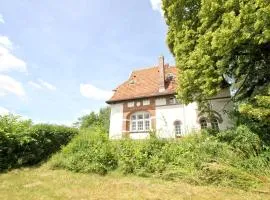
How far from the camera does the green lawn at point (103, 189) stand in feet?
25.2

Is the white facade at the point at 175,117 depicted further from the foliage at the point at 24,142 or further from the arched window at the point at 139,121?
the foliage at the point at 24,142

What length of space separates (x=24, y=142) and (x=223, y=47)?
37.2 ft

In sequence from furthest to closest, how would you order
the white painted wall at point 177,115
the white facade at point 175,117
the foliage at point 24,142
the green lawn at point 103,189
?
the white painted wall at point 177,115 → the white facade at point 175,117 → the foliage at point 24,142 → the green lawn at point 103,189

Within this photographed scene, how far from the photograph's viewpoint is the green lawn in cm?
767

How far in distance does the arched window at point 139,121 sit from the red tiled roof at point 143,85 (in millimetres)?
1857

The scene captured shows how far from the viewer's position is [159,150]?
11.6 meters

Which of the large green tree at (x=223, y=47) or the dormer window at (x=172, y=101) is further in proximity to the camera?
the dormer window at (x=172, y=101)

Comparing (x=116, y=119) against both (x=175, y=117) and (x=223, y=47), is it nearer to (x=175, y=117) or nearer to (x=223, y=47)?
(x=175, y=117)

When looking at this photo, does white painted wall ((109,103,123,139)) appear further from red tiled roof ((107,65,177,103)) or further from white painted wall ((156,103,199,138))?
white painted wall ((156,103,199,138))

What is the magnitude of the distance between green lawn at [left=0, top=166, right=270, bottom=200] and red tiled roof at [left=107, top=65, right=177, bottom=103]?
567 inches

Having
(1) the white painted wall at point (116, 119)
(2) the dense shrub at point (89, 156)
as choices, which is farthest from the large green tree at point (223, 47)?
(1) the white painted wall at point (116, 119)

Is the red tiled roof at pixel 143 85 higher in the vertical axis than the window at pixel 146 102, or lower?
higher

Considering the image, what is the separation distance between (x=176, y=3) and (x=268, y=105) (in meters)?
7.35

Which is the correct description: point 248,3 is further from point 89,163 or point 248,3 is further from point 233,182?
point 89,163
